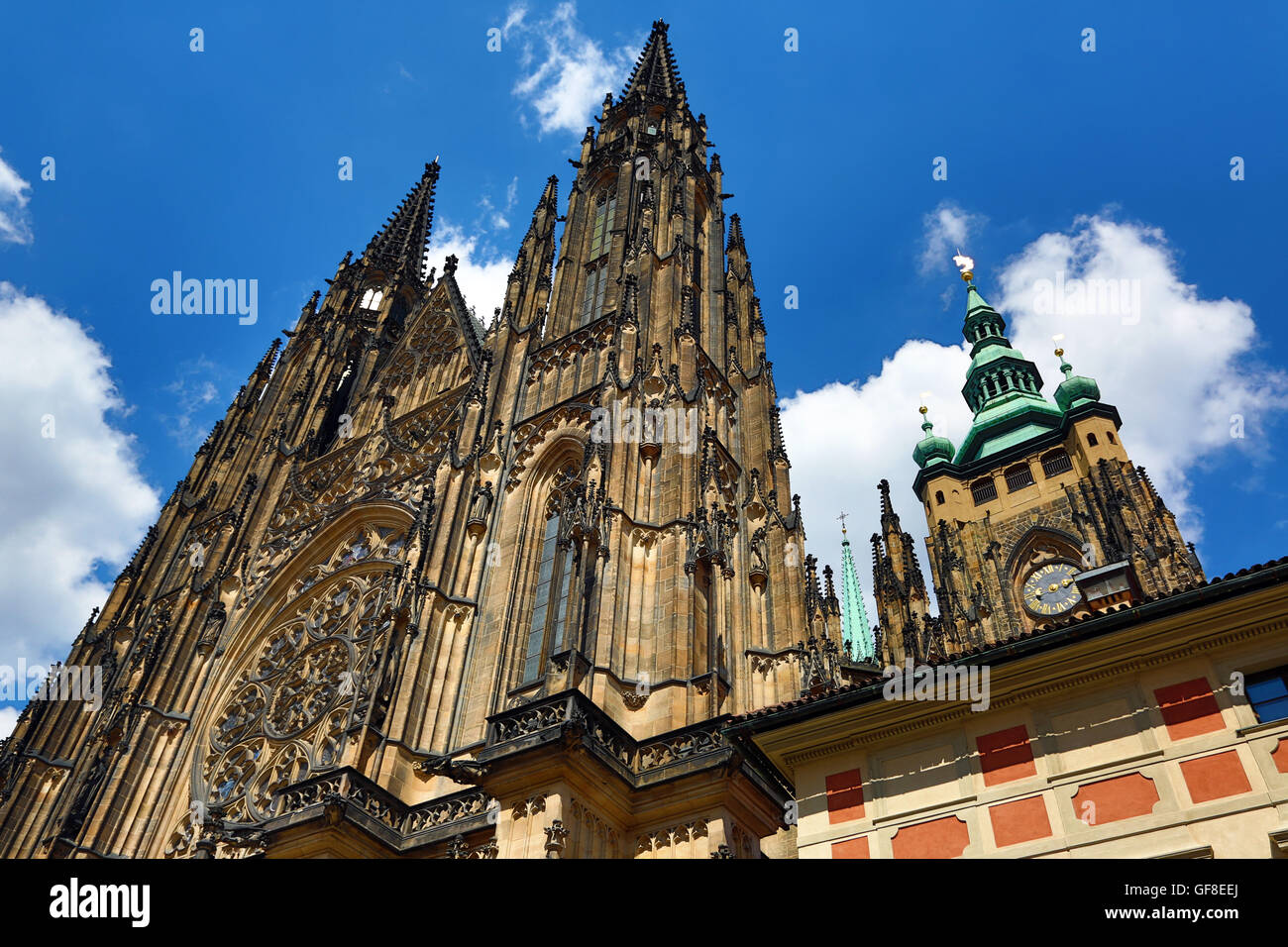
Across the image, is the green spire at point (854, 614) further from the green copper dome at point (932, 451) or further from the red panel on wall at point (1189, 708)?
the red panel on wall at point (1189, 708)

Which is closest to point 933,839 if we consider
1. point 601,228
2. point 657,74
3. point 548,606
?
point 548,606

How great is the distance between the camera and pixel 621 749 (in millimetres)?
13602

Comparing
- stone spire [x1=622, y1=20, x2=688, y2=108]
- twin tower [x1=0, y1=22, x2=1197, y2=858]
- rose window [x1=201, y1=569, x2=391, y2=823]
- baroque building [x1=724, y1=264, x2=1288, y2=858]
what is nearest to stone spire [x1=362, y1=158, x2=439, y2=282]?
twin tower [x1=0, y1=22, x2=1197, y2=858]

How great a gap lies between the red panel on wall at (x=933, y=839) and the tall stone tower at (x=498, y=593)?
260 cm

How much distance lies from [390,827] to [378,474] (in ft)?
36.2

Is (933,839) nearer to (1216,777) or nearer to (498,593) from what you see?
(1216,777)

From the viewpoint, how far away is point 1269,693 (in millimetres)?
9305

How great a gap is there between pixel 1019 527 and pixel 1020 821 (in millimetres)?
34166

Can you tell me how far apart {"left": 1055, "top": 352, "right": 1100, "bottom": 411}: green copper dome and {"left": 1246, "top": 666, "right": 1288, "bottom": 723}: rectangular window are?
36.9 meters

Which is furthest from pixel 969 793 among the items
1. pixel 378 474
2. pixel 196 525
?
pixel 196 525

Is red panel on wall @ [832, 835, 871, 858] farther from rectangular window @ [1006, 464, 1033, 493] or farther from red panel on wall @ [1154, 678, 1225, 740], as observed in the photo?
rectangular window @ [1006, 464, 1033, 493]

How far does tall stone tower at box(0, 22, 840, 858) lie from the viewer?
1384 cm

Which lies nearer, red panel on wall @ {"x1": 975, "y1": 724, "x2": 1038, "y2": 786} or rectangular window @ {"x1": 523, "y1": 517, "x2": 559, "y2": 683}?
red panel on wall @ {"x1": 975, "y1": 724, "x2": 1038, "y2": 786}
